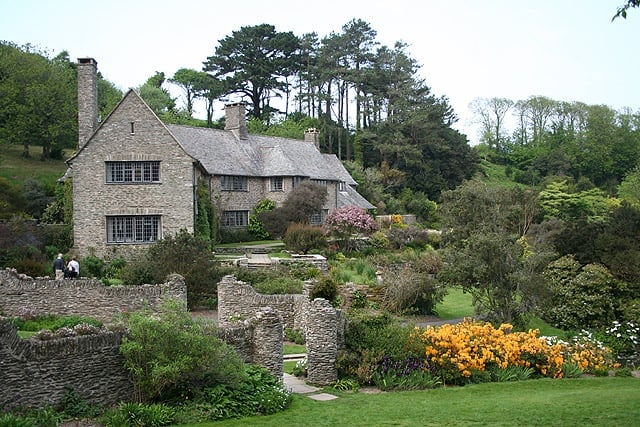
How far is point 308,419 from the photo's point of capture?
11836mm

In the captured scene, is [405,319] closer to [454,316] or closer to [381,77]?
[454,316]

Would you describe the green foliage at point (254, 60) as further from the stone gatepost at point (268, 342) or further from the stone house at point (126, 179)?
the stone gatepost at point (268, 342)

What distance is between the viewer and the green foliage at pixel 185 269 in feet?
82.6

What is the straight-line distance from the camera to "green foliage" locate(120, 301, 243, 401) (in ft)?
39.4

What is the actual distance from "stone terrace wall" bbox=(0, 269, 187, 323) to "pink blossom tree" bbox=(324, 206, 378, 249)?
1931cm

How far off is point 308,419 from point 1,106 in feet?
182

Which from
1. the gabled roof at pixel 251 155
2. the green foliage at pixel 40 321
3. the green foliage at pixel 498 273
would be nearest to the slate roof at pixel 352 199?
the gabled roof at pixel 251 155

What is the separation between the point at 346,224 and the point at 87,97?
16.8m

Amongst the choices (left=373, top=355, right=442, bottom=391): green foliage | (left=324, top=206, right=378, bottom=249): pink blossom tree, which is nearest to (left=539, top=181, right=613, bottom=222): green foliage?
(left=324, top=206, right=378, bottom=249): pink blossom tree

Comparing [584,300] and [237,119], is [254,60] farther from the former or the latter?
[584,300]

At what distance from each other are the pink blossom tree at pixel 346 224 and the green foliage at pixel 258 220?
5888 mm

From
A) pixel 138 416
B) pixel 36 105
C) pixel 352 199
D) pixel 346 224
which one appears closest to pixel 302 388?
pixel 138 416

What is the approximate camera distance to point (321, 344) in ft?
51.8

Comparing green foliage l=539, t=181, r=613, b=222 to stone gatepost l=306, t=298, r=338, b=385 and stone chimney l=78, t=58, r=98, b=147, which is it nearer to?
stone chimney l=78, t=58, r=98, b=147
